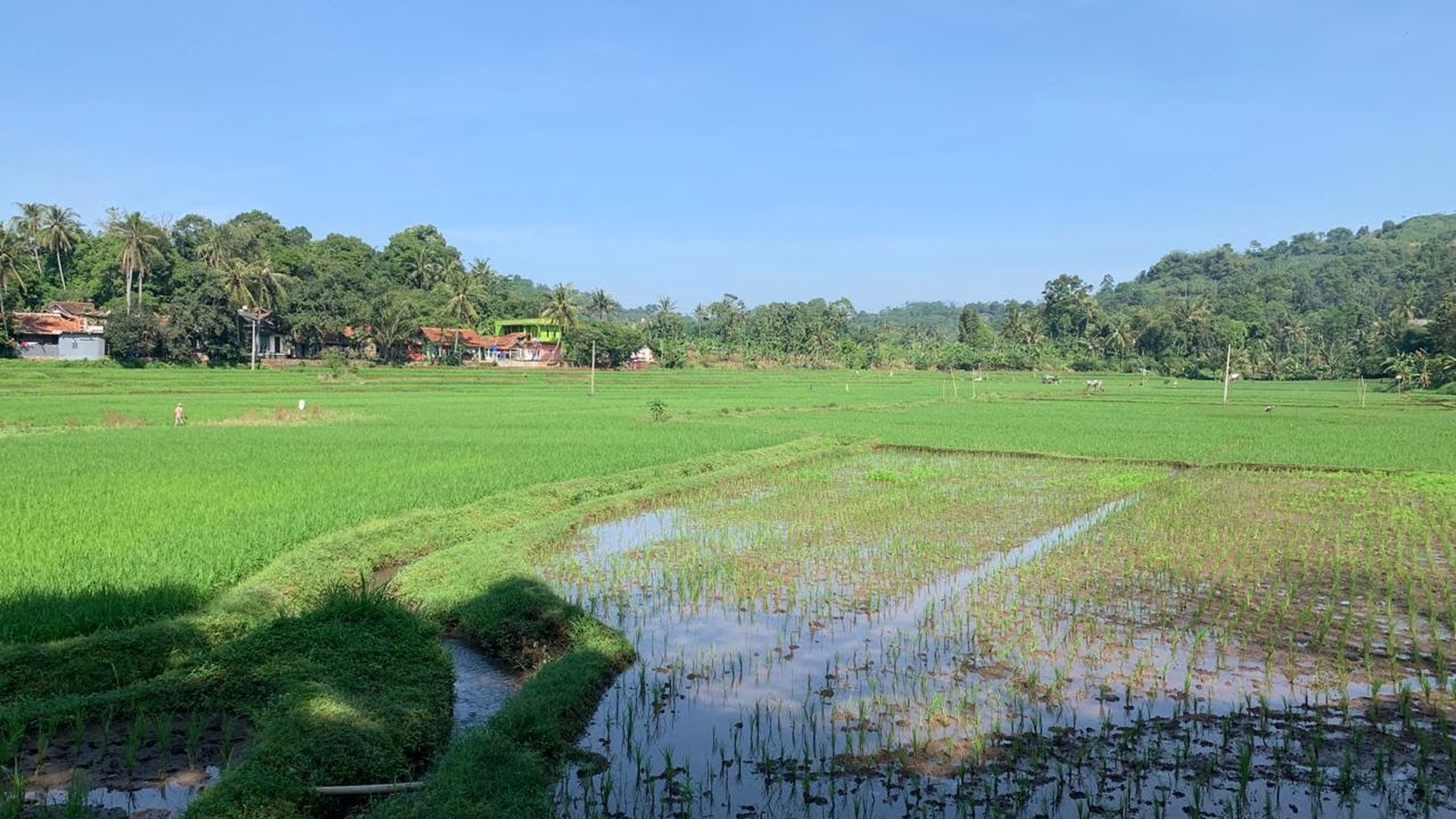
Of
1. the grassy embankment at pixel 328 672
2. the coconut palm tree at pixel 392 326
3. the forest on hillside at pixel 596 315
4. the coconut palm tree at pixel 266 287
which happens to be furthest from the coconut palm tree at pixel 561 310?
the grassy embankment at pixel 328 672

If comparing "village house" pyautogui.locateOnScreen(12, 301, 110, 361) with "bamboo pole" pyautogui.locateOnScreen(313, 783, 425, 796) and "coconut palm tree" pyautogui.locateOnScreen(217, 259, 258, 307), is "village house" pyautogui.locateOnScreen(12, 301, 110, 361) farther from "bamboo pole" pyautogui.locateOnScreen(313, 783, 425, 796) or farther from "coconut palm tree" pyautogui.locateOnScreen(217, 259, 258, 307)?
"bamboo pole" pyautogui.locateOnScreen(313, 783, 425, 796)

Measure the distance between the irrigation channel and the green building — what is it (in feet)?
206

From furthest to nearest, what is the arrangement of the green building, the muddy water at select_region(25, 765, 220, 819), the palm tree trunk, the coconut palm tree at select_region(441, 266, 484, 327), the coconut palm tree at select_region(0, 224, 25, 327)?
1. the green building
2. the coconut palm tree at select_region(441, 266, 484, 327)
3. the palm tree trunk
4. the coconut palm tree at select_region(0, 224, 25, 327)
5. the muddy water at select_region(25, 765, 220, 819)

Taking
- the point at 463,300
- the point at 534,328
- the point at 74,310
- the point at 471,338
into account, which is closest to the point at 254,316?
the point at 74,310

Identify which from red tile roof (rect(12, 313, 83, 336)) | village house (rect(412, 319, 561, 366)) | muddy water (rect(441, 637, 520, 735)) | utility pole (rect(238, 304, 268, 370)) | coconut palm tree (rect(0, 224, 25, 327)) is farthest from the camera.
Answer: village house (rect(412, 319, 561, 366))

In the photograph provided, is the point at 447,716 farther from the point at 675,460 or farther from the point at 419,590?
the point at 675,460

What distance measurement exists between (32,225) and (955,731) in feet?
232

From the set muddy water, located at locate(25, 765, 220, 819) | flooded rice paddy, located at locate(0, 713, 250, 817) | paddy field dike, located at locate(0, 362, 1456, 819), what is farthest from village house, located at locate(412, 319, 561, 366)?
muddy water, located at locate(25, 765, 220, 819)

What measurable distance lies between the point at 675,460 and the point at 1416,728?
13.8 meters

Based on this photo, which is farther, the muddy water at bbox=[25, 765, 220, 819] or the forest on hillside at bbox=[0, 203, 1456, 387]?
the forest on hillside at bbox=[0, 203, 1456, 387]

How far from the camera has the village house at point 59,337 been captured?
1858 inches

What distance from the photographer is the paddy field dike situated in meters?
4.63

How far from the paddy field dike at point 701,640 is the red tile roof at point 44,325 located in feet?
124

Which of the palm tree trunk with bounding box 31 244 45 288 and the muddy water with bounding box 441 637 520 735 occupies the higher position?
the palm tree trunk with bounding box 31 244 45 288
